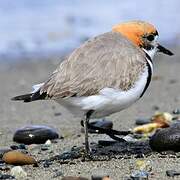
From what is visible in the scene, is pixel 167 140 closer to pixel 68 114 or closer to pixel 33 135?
pixel 33 135

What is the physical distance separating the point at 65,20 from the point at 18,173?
8.36m

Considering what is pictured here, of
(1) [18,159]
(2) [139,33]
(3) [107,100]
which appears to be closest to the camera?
(3) [107,100]

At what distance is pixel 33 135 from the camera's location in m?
6.57

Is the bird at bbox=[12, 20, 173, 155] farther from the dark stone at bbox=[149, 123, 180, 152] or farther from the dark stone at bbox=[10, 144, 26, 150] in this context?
the dark stone at bbox=[10, 144, 26, 150]

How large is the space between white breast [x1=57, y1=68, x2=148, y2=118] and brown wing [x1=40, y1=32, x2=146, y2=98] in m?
0.04

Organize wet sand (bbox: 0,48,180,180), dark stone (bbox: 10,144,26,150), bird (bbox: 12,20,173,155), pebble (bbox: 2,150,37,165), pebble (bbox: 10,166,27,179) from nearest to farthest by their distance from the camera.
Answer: pebble (bbox: 10,166,27,179) < wet sand (bbox: 0,48,180,180) < bird (bbox: 12,20,173,155) < pebble (bbox: 2,150,37,165) < dark stone (bbox: 10,144,26,150)

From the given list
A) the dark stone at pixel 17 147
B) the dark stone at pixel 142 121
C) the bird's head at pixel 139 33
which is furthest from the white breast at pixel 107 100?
the dark stone at pixel 142 121

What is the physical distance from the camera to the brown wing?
17.8 ft

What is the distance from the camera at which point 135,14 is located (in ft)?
43.5

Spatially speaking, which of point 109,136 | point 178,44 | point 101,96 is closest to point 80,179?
point 101,96

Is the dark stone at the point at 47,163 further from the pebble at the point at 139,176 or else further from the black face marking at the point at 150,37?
the black face marking at the point at 150,37

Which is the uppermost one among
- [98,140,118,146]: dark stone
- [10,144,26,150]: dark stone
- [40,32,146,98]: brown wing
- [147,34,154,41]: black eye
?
[147,34,154,41]: black eye

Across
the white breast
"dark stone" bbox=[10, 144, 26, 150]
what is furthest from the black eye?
"dark stone" bbox=[10, 144, 26, 150]

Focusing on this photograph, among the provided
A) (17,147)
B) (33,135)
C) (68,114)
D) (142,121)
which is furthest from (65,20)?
(17,147)
